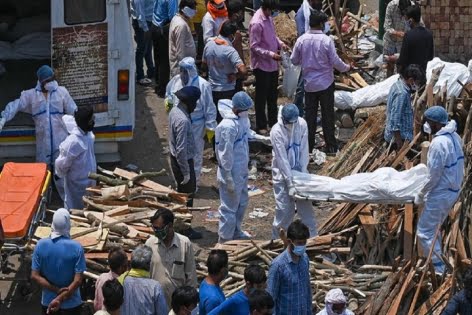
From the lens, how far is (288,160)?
1304 cm

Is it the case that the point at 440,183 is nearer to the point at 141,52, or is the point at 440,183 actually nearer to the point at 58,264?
the point at 58,264

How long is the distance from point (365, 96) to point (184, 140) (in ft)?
12.3

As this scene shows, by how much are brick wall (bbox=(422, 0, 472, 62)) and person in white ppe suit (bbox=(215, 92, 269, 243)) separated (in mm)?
5056

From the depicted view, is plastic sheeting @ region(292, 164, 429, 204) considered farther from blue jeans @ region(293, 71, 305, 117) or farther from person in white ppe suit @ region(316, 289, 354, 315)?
blue jeans @ region(293, 71, 305, 117)

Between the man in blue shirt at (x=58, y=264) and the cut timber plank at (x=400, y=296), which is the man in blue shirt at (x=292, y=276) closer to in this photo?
the cut timber plank at (x=400, y=296)

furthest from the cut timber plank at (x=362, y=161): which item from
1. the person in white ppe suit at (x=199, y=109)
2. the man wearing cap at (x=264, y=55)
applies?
the man wearing cap at (x=264, y=55)

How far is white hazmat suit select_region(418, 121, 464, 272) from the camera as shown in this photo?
1209cm

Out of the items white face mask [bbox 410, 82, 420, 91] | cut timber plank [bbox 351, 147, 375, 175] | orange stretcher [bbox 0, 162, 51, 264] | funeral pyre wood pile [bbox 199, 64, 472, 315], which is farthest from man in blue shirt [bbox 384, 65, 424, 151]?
orange stretcher [bbox 0, 162, 51, 264]

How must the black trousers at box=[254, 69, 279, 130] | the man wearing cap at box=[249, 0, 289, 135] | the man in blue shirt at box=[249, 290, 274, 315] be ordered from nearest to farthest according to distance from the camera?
1. the man in blue shirt at box=[249, 290, 274, 315]
2. the man wearing cap at box=[249, 0, 289, 135]
3. the black trousers at box=[254, 69, 279, 130]

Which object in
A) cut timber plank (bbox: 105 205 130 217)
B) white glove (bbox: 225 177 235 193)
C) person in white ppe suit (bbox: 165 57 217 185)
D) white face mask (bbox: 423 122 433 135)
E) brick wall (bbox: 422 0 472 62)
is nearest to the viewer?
cut timber plank (bbox: 105 205 130 217)

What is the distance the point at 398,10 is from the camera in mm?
17219

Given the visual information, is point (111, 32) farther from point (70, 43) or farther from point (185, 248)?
point (185, 248)

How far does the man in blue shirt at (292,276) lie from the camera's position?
10.4 metres

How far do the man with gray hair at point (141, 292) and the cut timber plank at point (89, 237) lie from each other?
1503mm
